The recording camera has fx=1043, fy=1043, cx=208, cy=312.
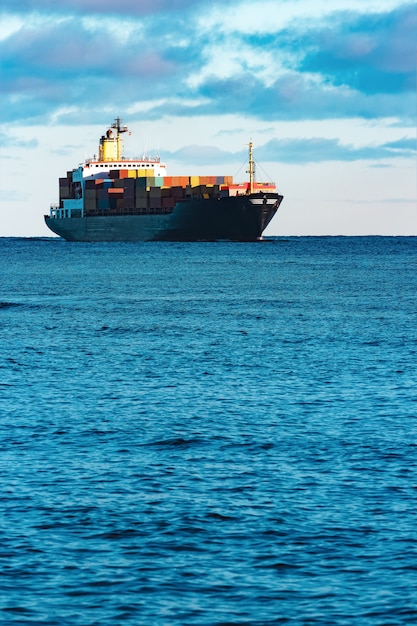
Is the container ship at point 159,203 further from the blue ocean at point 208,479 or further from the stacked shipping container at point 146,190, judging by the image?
the blue ocean at point 208,479

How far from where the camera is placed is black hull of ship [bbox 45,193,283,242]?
16438cm

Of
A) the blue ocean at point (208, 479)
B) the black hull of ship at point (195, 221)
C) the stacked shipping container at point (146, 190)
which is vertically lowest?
the blue ocean at point (208, 479)

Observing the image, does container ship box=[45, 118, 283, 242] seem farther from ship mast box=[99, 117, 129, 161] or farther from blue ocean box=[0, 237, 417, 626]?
blue ocean box=[0, 237, 417, 626]

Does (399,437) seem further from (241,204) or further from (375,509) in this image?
(241,204)

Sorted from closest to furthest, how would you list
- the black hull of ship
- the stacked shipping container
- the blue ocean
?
the blue ocean < the black hull of ship < the stacked shipping container

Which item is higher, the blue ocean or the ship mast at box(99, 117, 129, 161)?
the ship mast at box(99, 117, 129, 161)

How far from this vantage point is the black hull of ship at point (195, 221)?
6471 inches

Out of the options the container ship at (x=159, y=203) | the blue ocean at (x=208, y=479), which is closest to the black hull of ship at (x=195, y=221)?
the container ship at (x=159, y=203)

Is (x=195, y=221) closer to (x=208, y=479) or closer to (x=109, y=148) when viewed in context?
(x=109, y=148)

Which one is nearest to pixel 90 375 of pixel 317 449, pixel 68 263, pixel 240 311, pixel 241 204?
pixel 317 449

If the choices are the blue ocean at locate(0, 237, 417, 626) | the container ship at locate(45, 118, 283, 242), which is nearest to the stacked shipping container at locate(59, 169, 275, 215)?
the container ship at locate(45, 118, 283, 242)

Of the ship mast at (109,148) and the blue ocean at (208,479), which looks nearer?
the blue ocean at (208,479)

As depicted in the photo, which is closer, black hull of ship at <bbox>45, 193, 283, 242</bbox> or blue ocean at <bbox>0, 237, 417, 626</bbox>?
blue ocean at <bbox>0, 237, 417, 626</bbox>

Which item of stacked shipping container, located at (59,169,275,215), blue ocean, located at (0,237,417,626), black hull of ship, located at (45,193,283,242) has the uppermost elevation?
stacked shipping container, located at (59,169,275,215)
